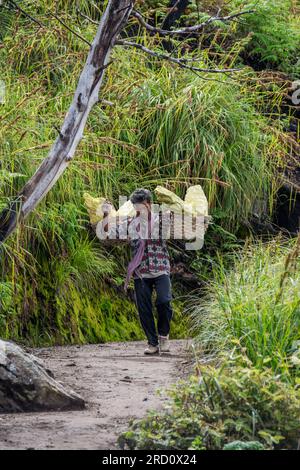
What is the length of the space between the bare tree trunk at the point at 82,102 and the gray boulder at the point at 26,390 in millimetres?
2006

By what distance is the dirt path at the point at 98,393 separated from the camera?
239 inches

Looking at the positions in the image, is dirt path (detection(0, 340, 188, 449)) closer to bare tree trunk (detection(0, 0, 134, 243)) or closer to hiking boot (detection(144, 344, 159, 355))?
hiking boot (detection(144, 344, 159, 355))

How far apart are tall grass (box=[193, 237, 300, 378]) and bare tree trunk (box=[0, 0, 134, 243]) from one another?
1840 millimetres

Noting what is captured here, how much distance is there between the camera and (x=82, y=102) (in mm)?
8438

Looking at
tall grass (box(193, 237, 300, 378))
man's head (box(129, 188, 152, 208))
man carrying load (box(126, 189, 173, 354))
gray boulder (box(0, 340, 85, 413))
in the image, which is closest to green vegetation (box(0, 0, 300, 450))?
tall grass (box(193, 237, 300, 378))

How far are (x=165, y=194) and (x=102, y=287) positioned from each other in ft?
6.24

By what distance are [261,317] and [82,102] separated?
232cm

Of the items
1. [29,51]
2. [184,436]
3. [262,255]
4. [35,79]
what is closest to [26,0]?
[29,51]

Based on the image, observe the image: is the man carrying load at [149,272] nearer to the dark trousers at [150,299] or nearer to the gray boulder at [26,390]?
the dark trousers at [150,299]

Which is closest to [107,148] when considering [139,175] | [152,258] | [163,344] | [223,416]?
[139,175]

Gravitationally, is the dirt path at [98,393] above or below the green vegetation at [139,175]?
below

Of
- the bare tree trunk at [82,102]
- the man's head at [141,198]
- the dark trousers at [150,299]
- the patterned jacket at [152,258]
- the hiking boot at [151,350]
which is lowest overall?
the hiking boot at [151,350]

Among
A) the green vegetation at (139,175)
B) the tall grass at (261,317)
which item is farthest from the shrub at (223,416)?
the green vegetation at (139,175)

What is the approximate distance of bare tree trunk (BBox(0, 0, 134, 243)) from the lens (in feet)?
27.0
